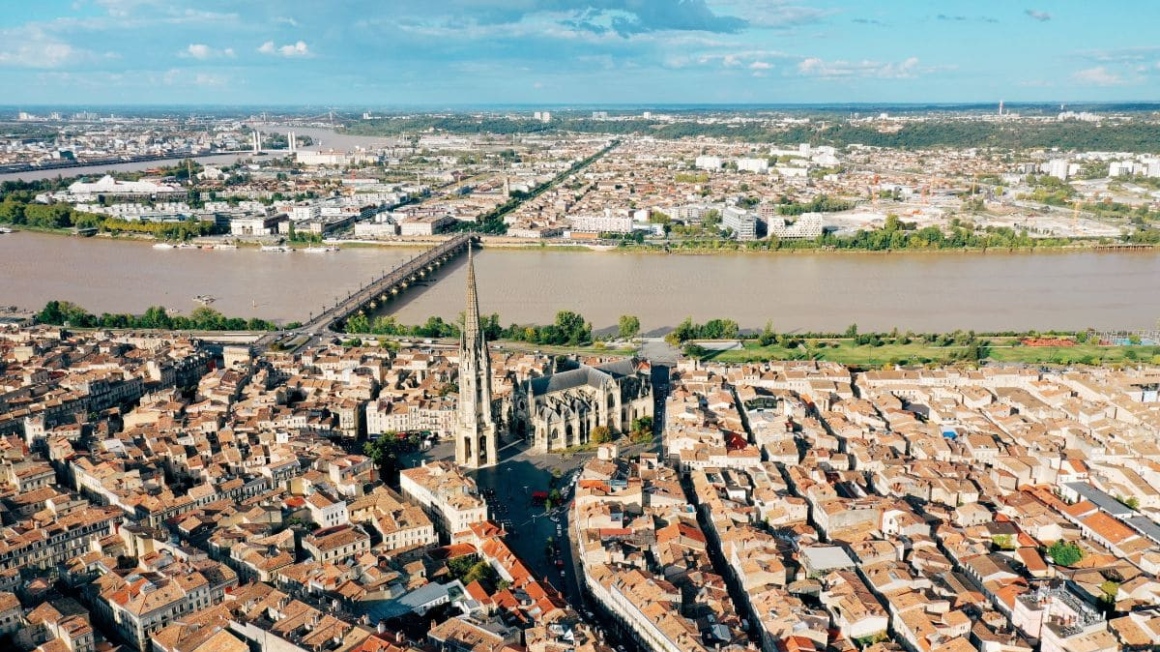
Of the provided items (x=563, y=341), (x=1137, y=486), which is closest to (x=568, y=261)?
(x=563, y=341)

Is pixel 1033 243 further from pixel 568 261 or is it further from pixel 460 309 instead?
pixel 460 309

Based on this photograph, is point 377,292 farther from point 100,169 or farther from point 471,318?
point 100,169

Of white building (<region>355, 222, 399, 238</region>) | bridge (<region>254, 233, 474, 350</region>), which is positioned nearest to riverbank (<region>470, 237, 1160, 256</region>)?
bridge (<region>254, 233, 474, 350</region>)

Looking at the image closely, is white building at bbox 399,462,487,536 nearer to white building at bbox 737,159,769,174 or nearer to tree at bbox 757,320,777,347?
tree at bbox 757,320,777,347

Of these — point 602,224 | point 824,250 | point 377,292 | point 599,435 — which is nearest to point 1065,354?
point 599,435

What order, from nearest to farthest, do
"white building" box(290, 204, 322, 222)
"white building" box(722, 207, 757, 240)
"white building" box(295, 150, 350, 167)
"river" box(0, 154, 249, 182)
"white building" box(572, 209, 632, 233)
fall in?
"white building" box(722, 207, 757, 240)
"white building" box(572, 209, 632, 233)
"white building" box(290, 204, 322, 222)
"river" box(0, 154, 249, 182)
"white building" box(295, 150, 350, 167)

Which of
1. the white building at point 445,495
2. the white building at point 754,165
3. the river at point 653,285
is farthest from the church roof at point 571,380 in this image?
the white building at point 754,165
